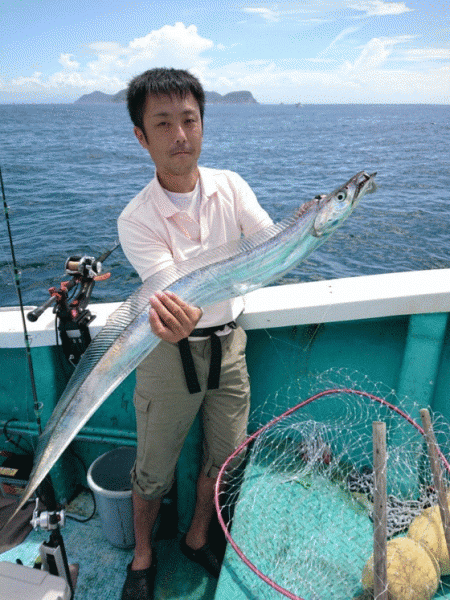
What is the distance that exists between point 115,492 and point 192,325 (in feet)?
4.63

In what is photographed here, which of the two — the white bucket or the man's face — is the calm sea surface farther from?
the man's face

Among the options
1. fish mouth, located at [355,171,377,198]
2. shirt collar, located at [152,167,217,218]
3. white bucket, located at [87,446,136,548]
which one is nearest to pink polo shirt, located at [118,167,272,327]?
shirt collar, located at [152,167,217,218]

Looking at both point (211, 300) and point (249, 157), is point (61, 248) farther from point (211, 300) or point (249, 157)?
point (249, 157)

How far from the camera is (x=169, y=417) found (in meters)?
2.48

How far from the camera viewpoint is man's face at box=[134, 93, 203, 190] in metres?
2.23

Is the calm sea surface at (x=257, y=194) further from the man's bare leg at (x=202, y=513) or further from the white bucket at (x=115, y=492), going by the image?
the man's bare leg at (x=202, y=513)

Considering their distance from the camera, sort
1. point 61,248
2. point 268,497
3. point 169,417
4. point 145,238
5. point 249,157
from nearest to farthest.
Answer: point 145,238, point 169,417, point 268,497, point 61,248, point 249,157

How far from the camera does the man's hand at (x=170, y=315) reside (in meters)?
1.94

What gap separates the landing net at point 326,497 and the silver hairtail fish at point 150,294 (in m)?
0.86

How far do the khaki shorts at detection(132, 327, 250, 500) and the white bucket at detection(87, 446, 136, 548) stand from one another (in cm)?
30

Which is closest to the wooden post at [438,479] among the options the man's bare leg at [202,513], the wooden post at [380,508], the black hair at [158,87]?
the wooden post at [380,508]

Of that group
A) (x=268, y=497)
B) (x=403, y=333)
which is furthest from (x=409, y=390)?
(x=268, y=497)

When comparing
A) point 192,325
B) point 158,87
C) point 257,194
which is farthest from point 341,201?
point 257,194

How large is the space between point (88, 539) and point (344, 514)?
5.56 ft
